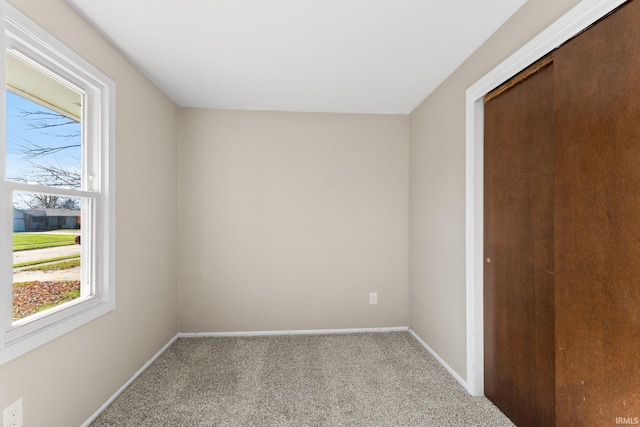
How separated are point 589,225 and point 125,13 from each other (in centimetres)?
269

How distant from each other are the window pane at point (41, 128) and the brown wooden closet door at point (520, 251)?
2729 millimetres

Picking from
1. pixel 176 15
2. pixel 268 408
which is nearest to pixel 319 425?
pixel 268 408

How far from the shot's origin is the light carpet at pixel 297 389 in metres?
2.06

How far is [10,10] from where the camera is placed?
145cm

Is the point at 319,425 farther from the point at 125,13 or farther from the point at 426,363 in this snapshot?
the point at 125,13

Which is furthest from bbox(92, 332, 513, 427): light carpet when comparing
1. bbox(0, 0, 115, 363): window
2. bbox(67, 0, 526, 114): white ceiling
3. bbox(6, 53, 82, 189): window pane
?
bbox(67, 0, 526, 114): white ceiling

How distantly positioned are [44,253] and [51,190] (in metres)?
0.35

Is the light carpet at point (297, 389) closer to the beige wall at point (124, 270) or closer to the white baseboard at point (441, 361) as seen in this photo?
the white baseboard at point (441, 361)

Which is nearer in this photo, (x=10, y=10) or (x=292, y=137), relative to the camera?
(x=10, y=10)

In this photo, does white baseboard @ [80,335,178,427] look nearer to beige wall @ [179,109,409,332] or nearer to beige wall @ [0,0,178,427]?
beige wall @ [0,0,178,427]

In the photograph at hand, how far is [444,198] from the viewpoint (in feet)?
9.07

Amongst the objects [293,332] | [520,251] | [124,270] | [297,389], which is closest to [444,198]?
[520,251]

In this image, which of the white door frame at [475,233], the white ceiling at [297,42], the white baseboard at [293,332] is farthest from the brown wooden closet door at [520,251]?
the white baseboard at [293,332]

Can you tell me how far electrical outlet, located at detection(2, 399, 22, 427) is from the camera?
4.71ft
